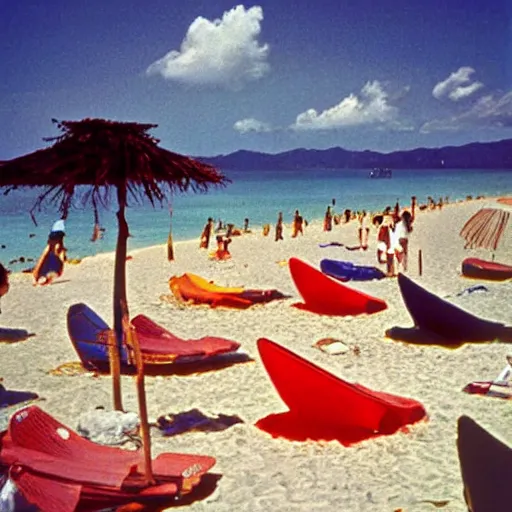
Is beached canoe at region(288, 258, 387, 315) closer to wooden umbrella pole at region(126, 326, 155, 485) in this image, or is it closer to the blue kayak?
the blue kayak

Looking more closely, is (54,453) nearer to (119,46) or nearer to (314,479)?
(314,479)

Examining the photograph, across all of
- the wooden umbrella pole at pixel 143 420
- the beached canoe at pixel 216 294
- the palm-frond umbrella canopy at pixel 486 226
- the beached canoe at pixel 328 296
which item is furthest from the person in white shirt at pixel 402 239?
the wooden umbrella pole at pixel 143 420

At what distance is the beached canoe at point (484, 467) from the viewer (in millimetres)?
2682

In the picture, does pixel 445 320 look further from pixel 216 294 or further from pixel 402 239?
pixel 402 239

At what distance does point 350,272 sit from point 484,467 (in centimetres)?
737

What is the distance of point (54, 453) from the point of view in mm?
3719

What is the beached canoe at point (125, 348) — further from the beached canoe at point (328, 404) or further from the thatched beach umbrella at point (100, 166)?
the thatched beach umbrella at point (100, 166)

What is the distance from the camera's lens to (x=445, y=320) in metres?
6.50

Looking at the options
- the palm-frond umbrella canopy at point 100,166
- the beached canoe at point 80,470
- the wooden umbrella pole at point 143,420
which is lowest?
the beached canoe at point 80,470

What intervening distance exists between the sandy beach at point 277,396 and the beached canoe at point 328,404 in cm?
11

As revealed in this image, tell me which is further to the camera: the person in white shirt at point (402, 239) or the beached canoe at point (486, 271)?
the person in white shirt at point (402, 239)

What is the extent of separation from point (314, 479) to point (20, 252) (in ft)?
63.0

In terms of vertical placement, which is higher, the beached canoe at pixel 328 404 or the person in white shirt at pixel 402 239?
the person in white shirt at pixel 402 239

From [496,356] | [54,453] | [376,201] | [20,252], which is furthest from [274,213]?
[54,453]
